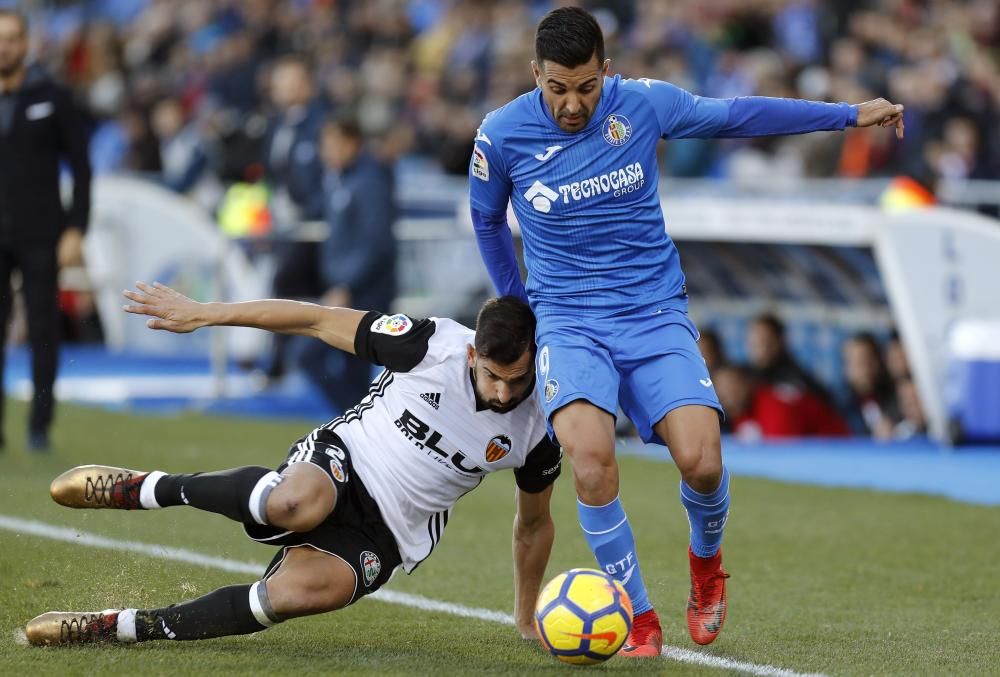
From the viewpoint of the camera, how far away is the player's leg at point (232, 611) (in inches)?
200

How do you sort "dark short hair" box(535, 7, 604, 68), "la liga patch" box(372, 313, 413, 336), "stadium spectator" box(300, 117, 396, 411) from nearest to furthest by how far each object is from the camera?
"dark short hair" box(535, 7, 604, 68) → "la liga patch" box(372, 313, 413, 336) → "stadium spectator" box(300, 117, 396, 411)

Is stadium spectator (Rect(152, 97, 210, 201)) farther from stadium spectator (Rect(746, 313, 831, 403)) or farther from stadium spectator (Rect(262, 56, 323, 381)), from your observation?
stadium spectator (Rect(746, 313, 831, 403))

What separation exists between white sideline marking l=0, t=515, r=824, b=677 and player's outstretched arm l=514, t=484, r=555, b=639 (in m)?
0.27

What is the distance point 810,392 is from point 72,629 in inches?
327

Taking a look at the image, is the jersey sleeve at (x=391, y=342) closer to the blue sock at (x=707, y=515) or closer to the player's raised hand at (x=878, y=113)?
the blue sock at (x=707, y=515)

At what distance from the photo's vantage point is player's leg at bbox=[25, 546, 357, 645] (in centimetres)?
508

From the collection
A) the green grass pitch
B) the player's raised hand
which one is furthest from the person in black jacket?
the player's raised hand

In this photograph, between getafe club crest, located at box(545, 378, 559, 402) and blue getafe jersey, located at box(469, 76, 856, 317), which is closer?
getafe club crest, located at box(545, 378, 559, 402)

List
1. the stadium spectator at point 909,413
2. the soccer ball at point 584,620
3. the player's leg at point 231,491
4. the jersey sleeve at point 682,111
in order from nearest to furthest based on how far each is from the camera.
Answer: the soccer ball at point 584,620 < the player's leg at point 231,491 < the jersey sleeve at point 682,111 < the stadium spectator at point 909,413

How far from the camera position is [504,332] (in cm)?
523

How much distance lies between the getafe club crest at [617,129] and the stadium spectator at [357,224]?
669 cm

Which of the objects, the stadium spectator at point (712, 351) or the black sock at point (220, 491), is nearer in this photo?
the black sock at point (220, 491)

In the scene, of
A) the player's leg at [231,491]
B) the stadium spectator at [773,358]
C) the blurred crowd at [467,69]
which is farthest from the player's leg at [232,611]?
the blurred crowd at [467,69]

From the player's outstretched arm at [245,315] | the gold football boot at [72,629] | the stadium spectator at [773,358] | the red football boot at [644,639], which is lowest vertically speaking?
the stadium spectator at [773,358]
